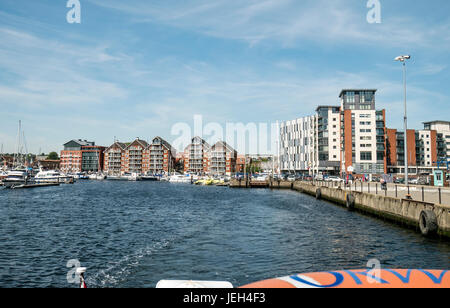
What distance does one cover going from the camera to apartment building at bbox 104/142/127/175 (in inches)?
7677

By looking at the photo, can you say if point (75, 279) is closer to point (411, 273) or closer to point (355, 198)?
point (411, 273)

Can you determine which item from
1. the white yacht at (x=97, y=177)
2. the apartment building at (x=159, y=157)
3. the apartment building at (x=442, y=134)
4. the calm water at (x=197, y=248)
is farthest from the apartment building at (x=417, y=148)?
the white yacht at (x=97, y=177)

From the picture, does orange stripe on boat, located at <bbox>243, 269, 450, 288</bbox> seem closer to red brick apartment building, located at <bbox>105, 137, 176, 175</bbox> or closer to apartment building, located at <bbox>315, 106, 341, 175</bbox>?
apartment building, located at <bbox>315, 106, 341, 175</bbox>

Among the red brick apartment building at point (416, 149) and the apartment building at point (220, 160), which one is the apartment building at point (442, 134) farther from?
the apartment building at point (220, 160)

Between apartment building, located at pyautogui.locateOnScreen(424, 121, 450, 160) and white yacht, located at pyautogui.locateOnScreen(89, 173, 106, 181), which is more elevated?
apartment building, located at pyautogui.locateOnScreen(424, 121, 450, 160)

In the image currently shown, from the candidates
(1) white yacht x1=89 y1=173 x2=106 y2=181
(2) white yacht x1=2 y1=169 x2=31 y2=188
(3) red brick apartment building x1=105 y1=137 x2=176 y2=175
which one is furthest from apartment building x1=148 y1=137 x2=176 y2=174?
(2) white yacht x1=2 y1=169 x2=31 y2=188

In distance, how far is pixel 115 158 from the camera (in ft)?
643

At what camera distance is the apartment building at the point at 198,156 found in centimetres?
18512

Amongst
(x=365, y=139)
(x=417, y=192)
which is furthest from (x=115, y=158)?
(x=417, y=192)

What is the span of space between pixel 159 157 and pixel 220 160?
114ft

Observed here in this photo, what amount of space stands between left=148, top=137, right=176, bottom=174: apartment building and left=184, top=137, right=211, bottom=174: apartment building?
37.7 ft

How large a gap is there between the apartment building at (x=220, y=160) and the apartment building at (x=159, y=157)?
81.2 feet

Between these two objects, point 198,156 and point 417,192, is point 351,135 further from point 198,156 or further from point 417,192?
point 198,156
